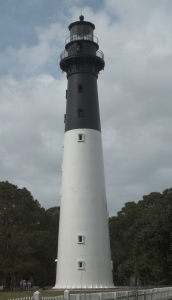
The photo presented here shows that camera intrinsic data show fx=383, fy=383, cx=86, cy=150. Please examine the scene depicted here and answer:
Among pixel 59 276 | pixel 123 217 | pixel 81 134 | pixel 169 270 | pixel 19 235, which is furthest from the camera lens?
pixel 123 217

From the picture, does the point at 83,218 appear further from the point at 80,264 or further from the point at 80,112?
the point at 80,112

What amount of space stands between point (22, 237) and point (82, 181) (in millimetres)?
14773

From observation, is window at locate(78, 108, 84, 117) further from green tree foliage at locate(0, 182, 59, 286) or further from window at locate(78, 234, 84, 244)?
green tree foliage at locate(0, 182, 59, 286)

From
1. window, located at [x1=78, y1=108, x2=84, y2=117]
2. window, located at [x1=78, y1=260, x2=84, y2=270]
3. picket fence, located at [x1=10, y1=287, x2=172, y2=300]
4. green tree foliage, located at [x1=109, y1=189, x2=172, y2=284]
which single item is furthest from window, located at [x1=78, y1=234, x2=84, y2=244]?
window, located at [x1=78, y1=108, x2=84, y2=117]

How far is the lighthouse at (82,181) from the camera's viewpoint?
3011 cm

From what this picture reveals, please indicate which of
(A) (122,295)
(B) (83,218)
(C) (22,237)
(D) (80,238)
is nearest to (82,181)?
(B) (83,218)

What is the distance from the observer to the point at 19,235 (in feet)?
140

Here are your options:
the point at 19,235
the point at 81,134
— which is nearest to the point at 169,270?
the point at 81,134

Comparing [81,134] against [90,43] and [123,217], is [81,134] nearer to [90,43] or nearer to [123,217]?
[90,43]

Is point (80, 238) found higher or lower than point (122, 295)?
higher

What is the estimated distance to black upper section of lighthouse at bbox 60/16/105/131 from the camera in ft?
109

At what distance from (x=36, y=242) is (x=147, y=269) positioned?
1400cm

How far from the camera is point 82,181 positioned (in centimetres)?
3180

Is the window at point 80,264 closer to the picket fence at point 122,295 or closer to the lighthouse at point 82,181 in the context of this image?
the lighthouse at point 82,181
